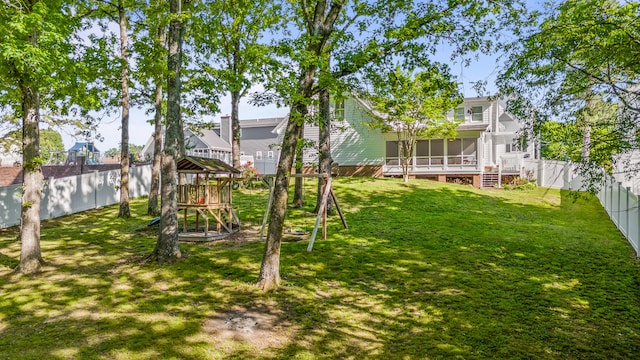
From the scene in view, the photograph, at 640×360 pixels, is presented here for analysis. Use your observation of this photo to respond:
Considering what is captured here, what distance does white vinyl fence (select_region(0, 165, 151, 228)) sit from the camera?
14688 millimetres

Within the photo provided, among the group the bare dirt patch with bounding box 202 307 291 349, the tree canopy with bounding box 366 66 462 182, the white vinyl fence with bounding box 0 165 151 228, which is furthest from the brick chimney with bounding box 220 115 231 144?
the bare dirt patch with bounding box 202 307 291 349

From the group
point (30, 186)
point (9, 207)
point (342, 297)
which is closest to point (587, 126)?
point (342, 297)

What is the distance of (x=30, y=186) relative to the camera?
28.1ft

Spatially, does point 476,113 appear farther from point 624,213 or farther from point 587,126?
point 587,126

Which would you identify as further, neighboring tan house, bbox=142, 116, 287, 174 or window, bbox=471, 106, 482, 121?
neighboring tan house, bbox=142, 116, 287, 174

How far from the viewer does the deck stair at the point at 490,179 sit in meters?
→ 27.2

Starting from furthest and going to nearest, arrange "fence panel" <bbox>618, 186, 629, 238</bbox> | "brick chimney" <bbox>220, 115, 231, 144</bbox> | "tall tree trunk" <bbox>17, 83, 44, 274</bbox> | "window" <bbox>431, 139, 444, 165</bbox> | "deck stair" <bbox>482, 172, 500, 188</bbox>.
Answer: "brick chimney" <bbox>220, 115, 231, 144</bbox>, "window" <bbox>431, 139, 444, 165</bbox>, "deck stair" <bbox>482, 172, 500, 188</bbox>, "fence panel" <bbox>618, 186, 629, 238</bbox>, "tall tree trunk" <bbox>17, 83, 44, 274</bbox>

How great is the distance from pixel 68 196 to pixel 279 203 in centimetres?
1384

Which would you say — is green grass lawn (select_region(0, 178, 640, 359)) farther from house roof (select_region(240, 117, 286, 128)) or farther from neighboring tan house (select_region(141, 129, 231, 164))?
house roof (select_region(240, 117, 286, 128))

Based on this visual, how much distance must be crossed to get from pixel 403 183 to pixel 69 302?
61.7ft

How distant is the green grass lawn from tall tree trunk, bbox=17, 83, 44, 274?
45cm

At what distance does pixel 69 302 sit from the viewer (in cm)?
707

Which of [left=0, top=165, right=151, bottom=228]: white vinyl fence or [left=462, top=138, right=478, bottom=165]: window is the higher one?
[left=462, top=138, right=478, bottom=165]: window

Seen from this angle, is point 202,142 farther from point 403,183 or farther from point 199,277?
point 199,277
